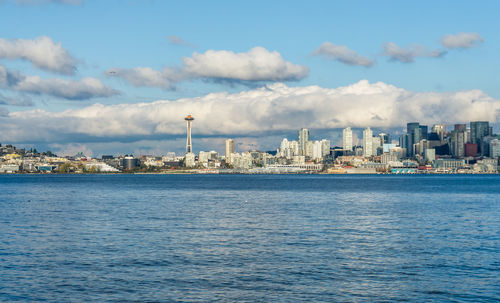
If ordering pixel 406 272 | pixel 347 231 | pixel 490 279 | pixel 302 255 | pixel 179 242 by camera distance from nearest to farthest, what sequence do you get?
pixel 490 279 < pixel 406 272 < pixel 302 255 < pixel 179 242 < pixel 347 231

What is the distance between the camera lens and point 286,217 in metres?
62.5

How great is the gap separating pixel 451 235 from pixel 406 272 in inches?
675

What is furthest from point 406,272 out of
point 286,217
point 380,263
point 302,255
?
point 286,217

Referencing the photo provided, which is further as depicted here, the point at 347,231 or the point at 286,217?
the point at 286,217

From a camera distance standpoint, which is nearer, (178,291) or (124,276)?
(178,291)

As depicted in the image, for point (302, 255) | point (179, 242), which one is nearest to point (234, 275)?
point (302, 255)

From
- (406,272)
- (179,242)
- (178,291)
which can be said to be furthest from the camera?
(179,242)

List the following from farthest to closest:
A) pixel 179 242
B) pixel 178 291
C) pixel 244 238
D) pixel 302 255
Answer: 1. pixel 244 238
2. pixel 179 242
3. pixel 302 255
4. pixel 178 291

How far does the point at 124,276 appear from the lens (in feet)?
99.3

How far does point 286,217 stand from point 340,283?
111ft

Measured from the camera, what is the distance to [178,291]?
2706 cm

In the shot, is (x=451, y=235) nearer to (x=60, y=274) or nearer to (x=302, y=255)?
(x=302, y=255)

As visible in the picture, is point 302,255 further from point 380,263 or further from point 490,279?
point 490,279

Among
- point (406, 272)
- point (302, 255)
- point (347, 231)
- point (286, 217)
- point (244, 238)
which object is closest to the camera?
point (406, 272)
